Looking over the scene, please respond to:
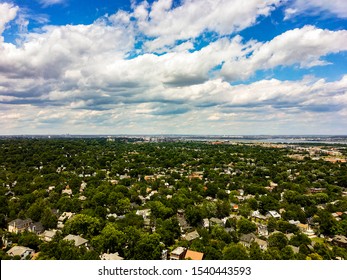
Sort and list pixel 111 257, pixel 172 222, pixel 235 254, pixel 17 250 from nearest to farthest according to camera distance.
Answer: pixel 235 254
pixel 111 257
pixel 17 250
pixel 172 222

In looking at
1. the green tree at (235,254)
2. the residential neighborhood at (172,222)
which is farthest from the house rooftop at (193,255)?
the green tree at (235,254)

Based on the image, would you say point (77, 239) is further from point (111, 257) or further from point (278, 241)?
point (278, 241)

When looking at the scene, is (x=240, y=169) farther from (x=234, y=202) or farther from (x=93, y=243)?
(x=93, y=243)

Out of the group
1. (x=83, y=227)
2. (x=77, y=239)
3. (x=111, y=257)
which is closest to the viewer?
(x=111, y=257)

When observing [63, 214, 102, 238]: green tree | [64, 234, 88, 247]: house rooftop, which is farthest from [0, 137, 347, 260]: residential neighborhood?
[63, 214, 102, 238]: green tree

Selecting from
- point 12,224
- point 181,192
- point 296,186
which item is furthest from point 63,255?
point 296,186

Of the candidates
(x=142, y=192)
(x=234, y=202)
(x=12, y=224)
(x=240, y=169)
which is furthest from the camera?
(x=240, y=169)

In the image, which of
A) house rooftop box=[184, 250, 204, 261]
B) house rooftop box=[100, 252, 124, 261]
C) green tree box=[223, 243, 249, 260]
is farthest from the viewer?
house rooftop box=[100, 252, 124, 261]

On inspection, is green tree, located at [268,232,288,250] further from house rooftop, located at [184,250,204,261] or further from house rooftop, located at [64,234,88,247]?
house rooftop, located at [64,234,88,247]

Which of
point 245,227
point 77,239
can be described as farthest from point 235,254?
point 77,239

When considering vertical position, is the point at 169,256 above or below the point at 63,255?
below

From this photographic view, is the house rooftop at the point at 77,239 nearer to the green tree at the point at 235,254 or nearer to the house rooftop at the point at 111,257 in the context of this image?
the house rooftop at the point at 111,257
